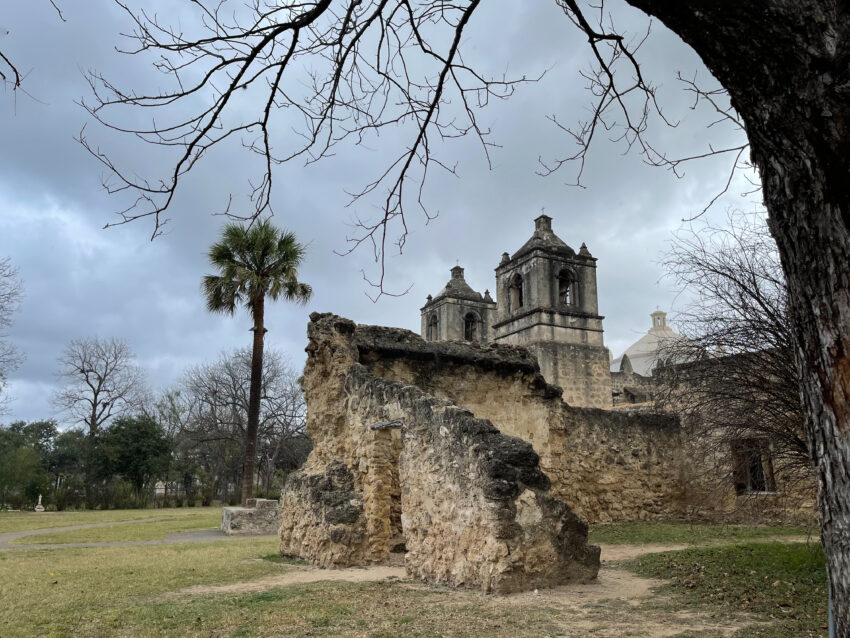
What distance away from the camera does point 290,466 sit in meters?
38.7

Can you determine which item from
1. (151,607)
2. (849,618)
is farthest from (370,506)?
(849,618)

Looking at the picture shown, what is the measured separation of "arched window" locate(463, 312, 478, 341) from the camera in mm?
50688

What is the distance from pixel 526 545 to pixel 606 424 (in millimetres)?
8804

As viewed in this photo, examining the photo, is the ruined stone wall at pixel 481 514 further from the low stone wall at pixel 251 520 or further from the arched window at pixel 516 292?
the arched window at pixel 516 292

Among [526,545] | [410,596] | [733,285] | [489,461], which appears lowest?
[410,596]

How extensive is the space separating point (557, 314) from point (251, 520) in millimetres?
24774

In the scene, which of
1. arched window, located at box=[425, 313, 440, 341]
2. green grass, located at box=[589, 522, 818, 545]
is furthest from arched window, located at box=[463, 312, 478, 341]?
green grass, located at box=[589, 522, 818, 545]

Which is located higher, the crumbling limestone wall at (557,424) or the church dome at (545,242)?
the church dome at (545,242)

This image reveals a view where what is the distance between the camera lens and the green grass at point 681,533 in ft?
36.9

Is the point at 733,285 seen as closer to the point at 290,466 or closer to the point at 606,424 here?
the point at 606,424

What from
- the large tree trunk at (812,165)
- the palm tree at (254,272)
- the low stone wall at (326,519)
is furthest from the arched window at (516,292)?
the large tree trunk at (812,165)

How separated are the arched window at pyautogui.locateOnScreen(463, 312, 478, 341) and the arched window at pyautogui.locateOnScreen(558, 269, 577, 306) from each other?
1265 cm

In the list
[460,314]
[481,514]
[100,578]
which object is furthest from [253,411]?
[460,314]

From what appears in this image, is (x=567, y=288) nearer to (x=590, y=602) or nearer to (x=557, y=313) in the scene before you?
(x=557, y=313)
